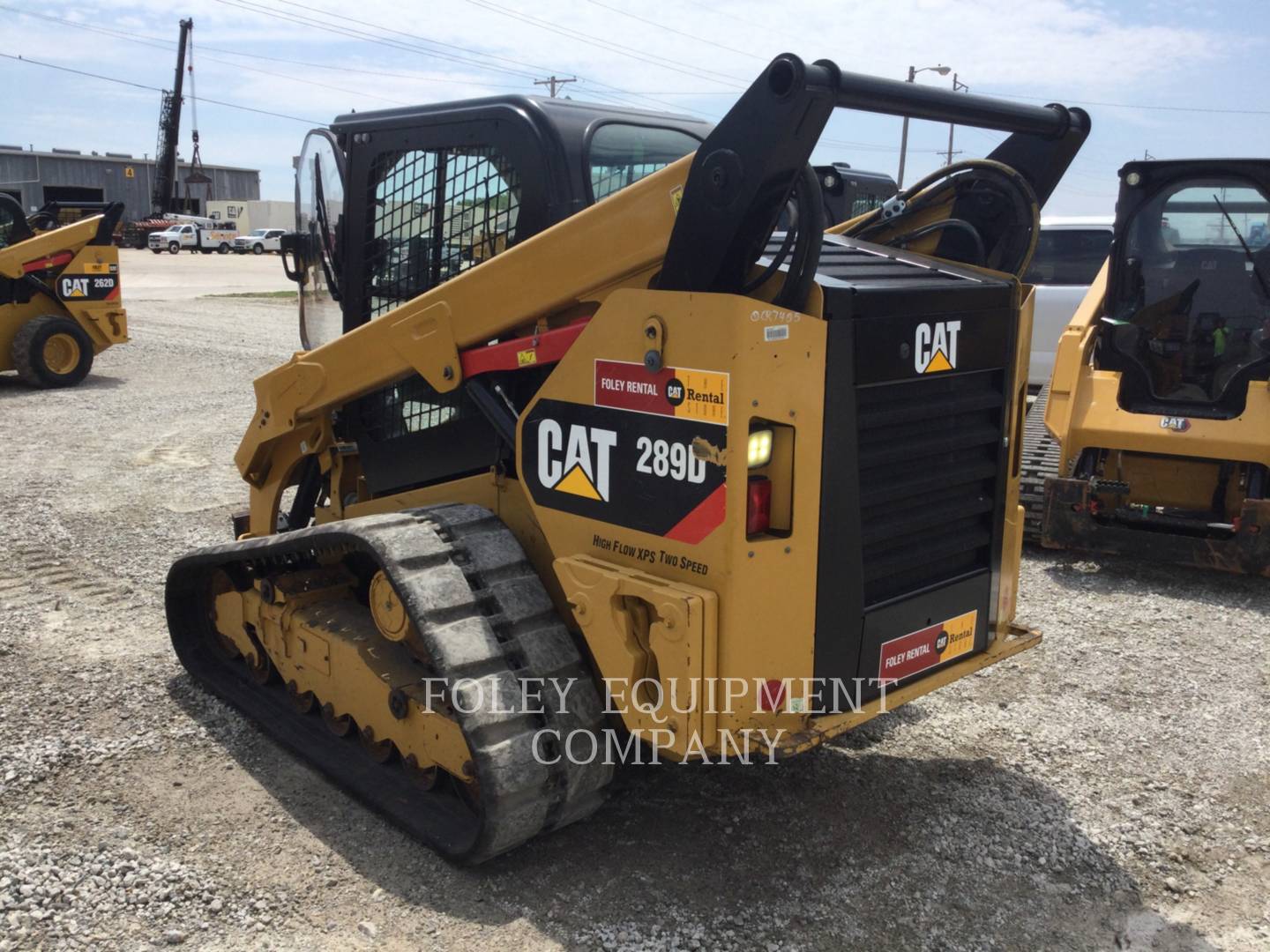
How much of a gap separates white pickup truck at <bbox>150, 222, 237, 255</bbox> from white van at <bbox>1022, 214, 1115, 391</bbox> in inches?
1770

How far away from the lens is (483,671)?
10.2 feet

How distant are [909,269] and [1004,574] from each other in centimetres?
108

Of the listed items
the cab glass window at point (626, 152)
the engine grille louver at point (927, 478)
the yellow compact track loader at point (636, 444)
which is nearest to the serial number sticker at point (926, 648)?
the yellow compact track loader at point (636, 444)

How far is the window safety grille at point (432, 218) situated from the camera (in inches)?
145

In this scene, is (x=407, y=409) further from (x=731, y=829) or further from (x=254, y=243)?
(x=254, y=243)

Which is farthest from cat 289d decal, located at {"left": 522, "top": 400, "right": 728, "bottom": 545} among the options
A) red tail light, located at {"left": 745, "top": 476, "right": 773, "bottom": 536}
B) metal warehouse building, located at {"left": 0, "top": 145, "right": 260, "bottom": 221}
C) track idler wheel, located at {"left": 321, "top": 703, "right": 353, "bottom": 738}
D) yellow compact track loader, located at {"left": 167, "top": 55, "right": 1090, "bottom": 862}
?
metal warehouse building, located at {"left": 0, "top": 145, "right": 260, "bottom": 221}

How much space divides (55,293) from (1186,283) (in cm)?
1180

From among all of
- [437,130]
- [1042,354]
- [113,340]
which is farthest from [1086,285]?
[113,340]

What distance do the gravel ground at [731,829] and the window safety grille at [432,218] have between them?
180cm

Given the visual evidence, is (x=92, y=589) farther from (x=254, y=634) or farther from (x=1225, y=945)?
(x=1225, y=945)

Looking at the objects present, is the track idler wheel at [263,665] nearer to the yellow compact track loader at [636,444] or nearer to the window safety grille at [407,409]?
the yellow compact track loader at [636,444]

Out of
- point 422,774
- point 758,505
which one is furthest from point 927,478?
point 422,774

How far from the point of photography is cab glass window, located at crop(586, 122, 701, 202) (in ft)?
12.0

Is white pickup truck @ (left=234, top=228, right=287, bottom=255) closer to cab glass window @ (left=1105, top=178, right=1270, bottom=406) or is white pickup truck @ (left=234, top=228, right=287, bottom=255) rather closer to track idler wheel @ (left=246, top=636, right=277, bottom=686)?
cab glass window @ (left=1105, top=178, right=1270, bottom=406)
